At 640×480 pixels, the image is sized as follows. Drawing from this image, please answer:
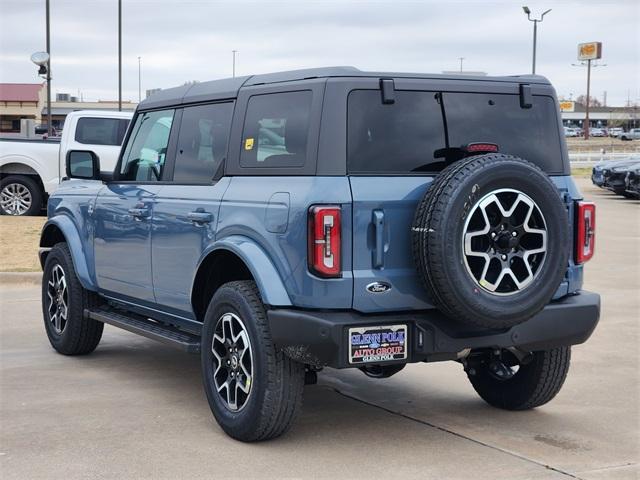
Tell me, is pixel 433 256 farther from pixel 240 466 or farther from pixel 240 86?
pixel 240 86

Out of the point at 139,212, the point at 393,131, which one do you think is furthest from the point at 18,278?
the point at 393,131

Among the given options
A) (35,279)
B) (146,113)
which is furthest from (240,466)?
(35,279)

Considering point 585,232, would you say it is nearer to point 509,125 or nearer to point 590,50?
point 509,125

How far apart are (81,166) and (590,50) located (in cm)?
11890

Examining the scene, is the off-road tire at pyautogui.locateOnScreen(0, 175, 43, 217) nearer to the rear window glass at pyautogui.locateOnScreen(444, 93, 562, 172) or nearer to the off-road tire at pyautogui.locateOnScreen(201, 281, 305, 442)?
the off-road tire at pyautogui.locateOnScreen(201, 281, 305, 442)

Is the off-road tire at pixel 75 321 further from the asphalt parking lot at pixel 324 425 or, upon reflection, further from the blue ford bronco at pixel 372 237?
the blue ford bronco at pixel 372 237

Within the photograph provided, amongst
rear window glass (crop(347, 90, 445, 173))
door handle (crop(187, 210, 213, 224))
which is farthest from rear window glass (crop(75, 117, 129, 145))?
rear window glass (crop(347, 90, 445, 173))

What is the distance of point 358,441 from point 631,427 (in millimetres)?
1647

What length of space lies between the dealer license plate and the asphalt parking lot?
0.56 m

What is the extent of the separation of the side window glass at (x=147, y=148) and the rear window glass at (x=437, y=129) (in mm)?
2002

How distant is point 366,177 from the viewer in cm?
513

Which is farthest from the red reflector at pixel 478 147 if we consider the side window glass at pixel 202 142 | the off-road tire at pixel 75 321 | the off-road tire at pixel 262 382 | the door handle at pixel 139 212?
the off-road tire at pixel 75 321

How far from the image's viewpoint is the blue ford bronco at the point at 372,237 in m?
4.98

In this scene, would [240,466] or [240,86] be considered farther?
[240,86]
